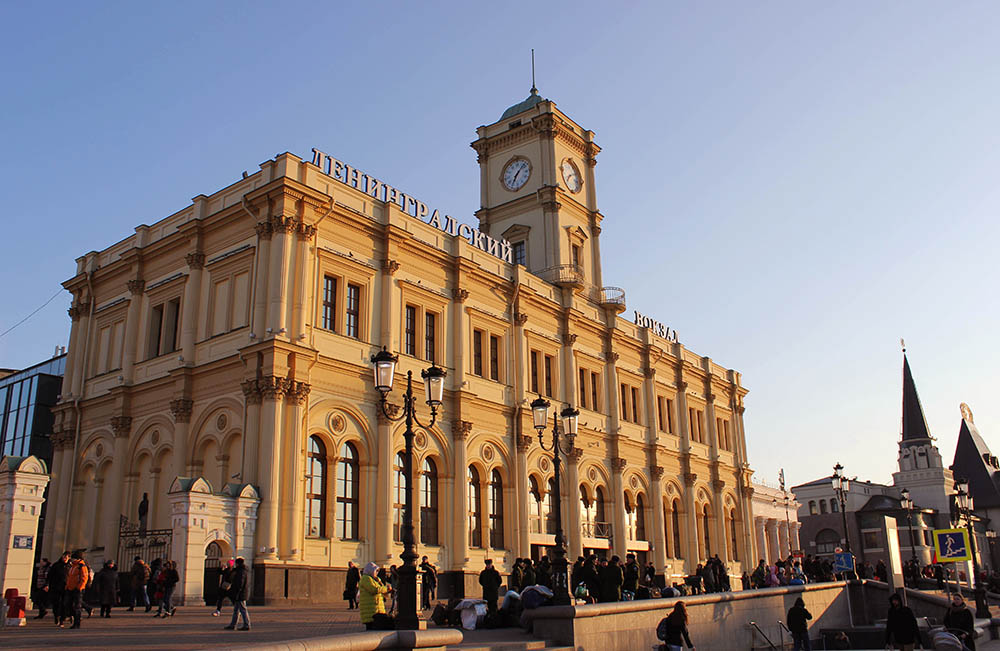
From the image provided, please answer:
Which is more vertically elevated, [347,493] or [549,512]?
[347,493]

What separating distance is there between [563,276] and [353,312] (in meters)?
13.8

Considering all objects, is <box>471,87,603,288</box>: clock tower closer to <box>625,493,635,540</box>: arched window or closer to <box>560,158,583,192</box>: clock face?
<box>560,158,583,192</box>: clock face

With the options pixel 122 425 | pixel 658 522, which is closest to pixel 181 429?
pixel 122 425

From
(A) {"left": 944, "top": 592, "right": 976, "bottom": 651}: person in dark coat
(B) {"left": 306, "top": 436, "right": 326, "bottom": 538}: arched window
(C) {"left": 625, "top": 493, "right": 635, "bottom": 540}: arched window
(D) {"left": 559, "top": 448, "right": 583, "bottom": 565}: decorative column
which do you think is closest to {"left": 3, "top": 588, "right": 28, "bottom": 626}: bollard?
(B) {"left": 306, "top": 436, "right": 326, "bottom": 538}: arched window

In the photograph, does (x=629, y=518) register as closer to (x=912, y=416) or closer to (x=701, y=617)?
(x=701, y=617)

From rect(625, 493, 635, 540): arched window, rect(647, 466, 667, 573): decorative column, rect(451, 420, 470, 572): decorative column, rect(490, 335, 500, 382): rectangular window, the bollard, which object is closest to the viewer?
the bollard

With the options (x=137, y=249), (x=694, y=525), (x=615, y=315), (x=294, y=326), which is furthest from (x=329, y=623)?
(x=694, y=525)

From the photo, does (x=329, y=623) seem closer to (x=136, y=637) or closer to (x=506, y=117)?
(x=136, y=637)

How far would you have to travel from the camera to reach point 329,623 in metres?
18.8

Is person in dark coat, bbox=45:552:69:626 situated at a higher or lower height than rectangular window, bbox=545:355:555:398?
lower

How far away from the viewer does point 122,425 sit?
99.7 ft

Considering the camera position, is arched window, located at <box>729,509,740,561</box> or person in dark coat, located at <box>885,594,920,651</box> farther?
arched window, located at <box>729,509,740,561</box>

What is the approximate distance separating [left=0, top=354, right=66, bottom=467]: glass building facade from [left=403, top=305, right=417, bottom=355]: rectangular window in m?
18.3

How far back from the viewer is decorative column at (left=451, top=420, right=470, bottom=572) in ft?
101
